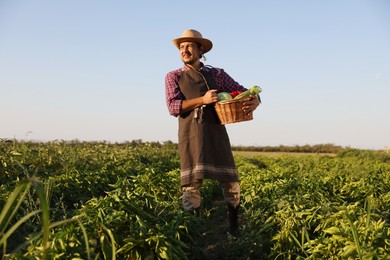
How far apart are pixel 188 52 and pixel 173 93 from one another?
1.67 ft

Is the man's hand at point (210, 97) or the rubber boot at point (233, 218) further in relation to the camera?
the rubber boot at point (233, 218)

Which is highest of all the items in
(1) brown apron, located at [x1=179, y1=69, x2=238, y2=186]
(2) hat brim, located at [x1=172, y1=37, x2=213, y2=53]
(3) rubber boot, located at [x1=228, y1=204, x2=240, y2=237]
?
(2) hat brim, located at [x1=172, y1=37, x2=213, y2=53]

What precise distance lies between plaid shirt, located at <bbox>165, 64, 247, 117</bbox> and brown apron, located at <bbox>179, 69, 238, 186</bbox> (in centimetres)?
7

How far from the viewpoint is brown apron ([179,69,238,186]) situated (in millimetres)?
3996

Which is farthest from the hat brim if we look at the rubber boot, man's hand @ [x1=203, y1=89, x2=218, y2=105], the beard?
the rubber boot

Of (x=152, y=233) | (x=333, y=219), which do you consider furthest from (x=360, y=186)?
(x=152, y=233)

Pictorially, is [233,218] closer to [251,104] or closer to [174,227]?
[251,104]

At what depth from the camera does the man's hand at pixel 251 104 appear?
3.84 meters

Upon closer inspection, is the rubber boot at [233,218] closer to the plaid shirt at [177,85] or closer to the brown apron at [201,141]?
the brown apron at [201,141]

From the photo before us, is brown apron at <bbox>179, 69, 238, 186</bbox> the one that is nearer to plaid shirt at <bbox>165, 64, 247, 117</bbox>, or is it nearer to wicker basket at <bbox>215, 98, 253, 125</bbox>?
plaid shirt at <bbox>165, 64, 247, 117</bbox>

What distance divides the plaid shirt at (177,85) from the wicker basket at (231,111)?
0.44 m

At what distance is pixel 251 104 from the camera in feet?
12.8

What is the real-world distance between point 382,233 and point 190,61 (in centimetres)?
254

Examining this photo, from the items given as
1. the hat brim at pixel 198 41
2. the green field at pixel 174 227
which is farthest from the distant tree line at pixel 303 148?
the hat brim at pixel 198 41
